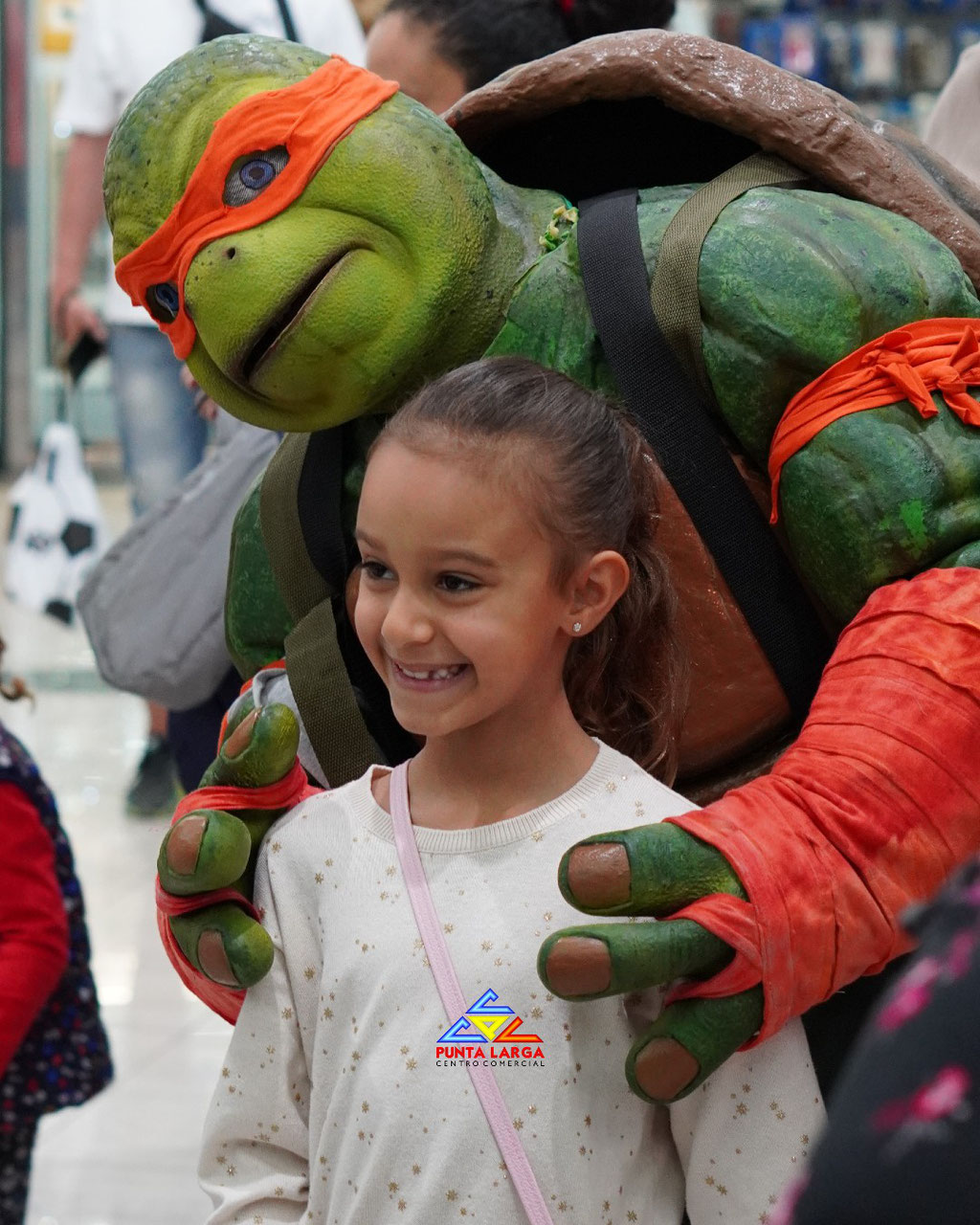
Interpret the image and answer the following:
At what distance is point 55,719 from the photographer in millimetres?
4863

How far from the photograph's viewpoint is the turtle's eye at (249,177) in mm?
1471

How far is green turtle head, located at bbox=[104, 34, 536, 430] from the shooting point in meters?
1.45

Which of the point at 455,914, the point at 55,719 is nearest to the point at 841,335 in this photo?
the point at 455,914

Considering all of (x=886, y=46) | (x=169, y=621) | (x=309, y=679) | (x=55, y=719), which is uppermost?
(x=309, y=679)

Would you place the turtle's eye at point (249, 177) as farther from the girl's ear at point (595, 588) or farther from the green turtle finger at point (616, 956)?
the green turtle finger at point (616, 956)

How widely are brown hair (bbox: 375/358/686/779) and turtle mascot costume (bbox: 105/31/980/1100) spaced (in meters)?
0.06

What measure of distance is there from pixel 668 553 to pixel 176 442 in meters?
2.22

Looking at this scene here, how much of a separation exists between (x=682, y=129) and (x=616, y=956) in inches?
34.7

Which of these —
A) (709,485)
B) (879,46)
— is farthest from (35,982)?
(879,46)

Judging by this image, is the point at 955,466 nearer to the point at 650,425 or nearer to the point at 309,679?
the point at 650,425

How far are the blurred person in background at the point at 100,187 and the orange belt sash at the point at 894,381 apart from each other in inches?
80.1

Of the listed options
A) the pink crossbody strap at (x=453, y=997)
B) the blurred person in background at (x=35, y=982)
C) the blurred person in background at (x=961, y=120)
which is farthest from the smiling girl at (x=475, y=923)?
the blurred person in background at (x=961, y=120)

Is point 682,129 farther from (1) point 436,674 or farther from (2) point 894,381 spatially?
(1) point 436,674

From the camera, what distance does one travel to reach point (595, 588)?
130 cm
